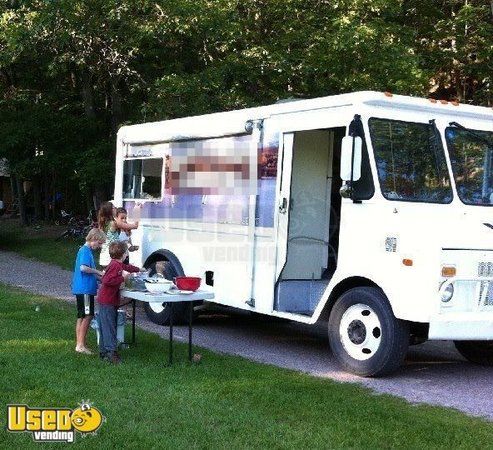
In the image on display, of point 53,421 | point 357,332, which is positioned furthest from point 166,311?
point 53,421

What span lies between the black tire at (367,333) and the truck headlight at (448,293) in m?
0.50

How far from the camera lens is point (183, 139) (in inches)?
414

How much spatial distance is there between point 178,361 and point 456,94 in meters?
14.1

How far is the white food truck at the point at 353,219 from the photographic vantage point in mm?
7402

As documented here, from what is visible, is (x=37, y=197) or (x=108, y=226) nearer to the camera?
(x=108, y=226)

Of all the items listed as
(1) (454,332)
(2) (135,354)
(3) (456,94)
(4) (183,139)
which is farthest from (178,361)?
(3) (456,94)

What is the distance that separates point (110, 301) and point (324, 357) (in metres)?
2.57

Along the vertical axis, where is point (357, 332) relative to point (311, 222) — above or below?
below

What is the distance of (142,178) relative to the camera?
1155cm

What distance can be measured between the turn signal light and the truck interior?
1906 millimetres

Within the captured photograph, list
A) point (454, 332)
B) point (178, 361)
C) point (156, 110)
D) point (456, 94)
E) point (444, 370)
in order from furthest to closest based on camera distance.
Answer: point (456, 94) < point (156, 110) < point (444, 370) < point (178, 361) < point (454, 332)

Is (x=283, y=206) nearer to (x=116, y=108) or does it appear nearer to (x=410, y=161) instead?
(x=410, y=161)

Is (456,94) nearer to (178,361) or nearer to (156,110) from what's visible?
(156,110)

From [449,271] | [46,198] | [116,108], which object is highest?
[116,108]
